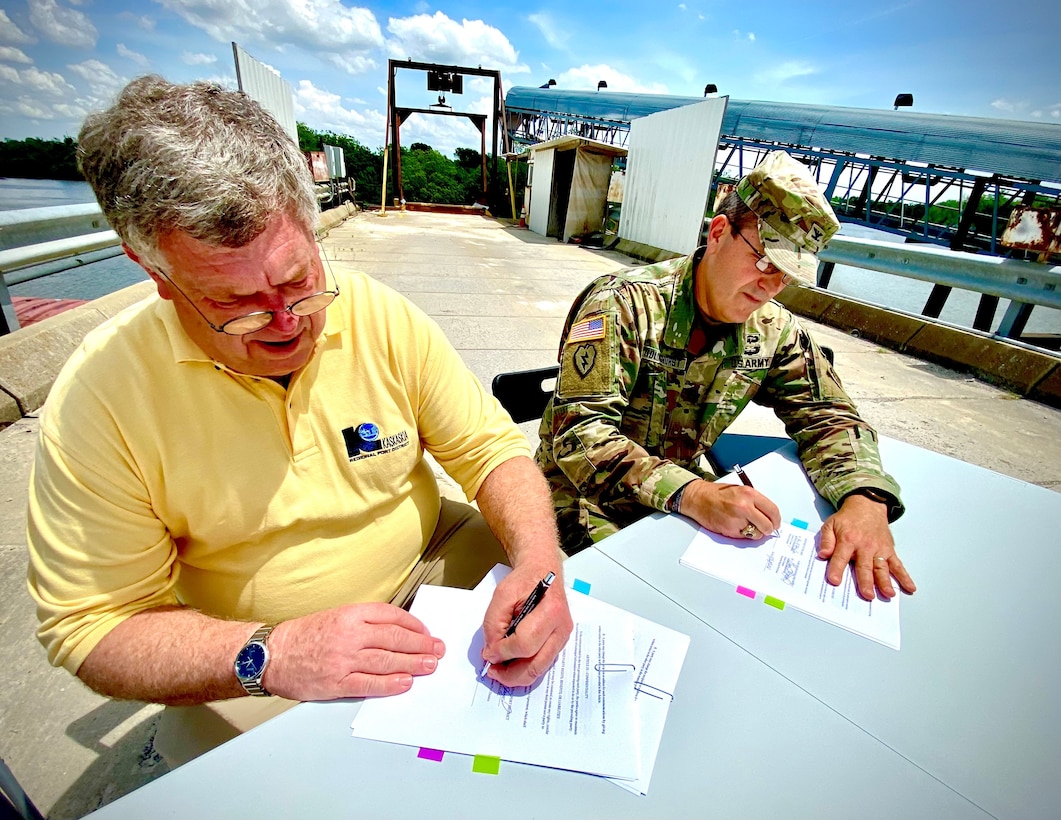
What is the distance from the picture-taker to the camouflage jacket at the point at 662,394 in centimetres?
144

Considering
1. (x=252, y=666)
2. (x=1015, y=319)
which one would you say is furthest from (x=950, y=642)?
(x=1015, y=319)

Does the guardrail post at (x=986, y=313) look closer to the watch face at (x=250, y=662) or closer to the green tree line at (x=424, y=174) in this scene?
the watch face at (x=250, y=662)

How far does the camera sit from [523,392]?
196 cm

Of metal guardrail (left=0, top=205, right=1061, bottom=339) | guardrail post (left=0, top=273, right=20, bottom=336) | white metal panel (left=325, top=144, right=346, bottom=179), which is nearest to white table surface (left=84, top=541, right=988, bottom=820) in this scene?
metal guardrail (left=0, top=205, right=1061, bottom=339)

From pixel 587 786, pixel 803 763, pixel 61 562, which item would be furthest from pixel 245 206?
pixel 803 763

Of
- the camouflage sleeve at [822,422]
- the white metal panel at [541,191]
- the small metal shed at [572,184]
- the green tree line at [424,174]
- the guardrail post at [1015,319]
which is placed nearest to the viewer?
the camouflage sleeve at [822,422]

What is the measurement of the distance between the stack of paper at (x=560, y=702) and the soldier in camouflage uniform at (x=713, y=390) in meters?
0.43

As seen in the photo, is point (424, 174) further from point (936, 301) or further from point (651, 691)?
point (651, 691)

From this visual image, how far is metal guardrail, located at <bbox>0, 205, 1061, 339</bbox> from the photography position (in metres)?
2.59

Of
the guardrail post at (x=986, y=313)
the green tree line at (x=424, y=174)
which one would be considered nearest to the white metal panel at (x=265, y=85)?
the green tree line at (x=424, y=174)

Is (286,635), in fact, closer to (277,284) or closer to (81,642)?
(81,642)

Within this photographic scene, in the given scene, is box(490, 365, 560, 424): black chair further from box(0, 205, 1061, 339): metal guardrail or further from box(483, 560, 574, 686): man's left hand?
box(0, 205, 1061, 339): metal guardrail

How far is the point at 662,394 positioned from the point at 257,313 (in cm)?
126

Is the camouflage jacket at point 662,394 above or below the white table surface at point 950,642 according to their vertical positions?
above
